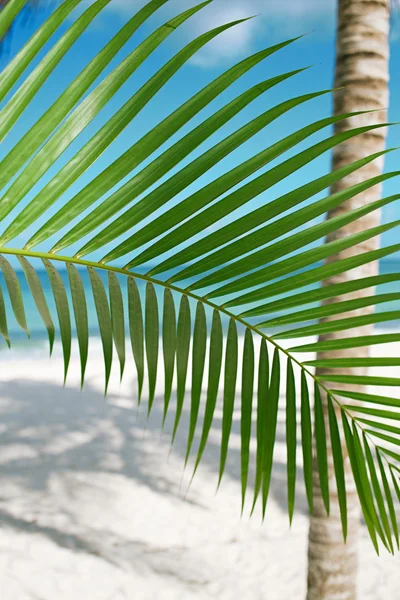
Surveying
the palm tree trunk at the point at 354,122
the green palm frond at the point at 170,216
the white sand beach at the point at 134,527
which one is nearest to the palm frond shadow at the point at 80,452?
Result: the white sand beach at the point at 134,527

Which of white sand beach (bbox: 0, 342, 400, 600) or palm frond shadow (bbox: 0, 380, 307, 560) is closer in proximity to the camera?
white sand beach (bbox: 0, 342, 400, 600)

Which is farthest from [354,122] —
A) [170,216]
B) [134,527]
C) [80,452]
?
[80,452]

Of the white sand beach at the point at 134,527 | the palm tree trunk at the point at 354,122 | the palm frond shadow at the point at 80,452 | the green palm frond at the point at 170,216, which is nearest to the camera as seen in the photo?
the green palm frond at the point at 170,216

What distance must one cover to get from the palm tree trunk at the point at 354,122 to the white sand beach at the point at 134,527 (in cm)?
78

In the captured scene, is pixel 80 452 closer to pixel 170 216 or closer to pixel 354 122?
pixel 354 122

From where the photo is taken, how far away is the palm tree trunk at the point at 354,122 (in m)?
1.61

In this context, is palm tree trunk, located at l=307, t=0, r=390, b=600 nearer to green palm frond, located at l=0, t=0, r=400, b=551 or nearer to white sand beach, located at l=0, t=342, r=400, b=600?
white sand beach, located at l=0, t=342, r=400, b=600

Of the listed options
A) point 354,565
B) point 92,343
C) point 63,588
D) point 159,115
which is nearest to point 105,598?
point 63,588

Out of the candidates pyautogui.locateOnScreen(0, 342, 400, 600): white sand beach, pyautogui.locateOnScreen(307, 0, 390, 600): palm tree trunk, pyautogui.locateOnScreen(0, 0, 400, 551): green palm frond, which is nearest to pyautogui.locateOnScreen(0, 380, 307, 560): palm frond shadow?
pyautogui.locateOnScreen(0, 342, 400, 600): white sand beach

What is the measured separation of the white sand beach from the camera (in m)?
2.42

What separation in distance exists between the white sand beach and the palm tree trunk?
776 mm

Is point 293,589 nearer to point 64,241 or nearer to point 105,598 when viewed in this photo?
point 105,598

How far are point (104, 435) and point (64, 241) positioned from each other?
11.6 ft

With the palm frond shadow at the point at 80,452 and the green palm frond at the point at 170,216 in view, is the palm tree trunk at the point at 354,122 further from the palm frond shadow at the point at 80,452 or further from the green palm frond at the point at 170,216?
the palm frond shadow at the point at 80,452
